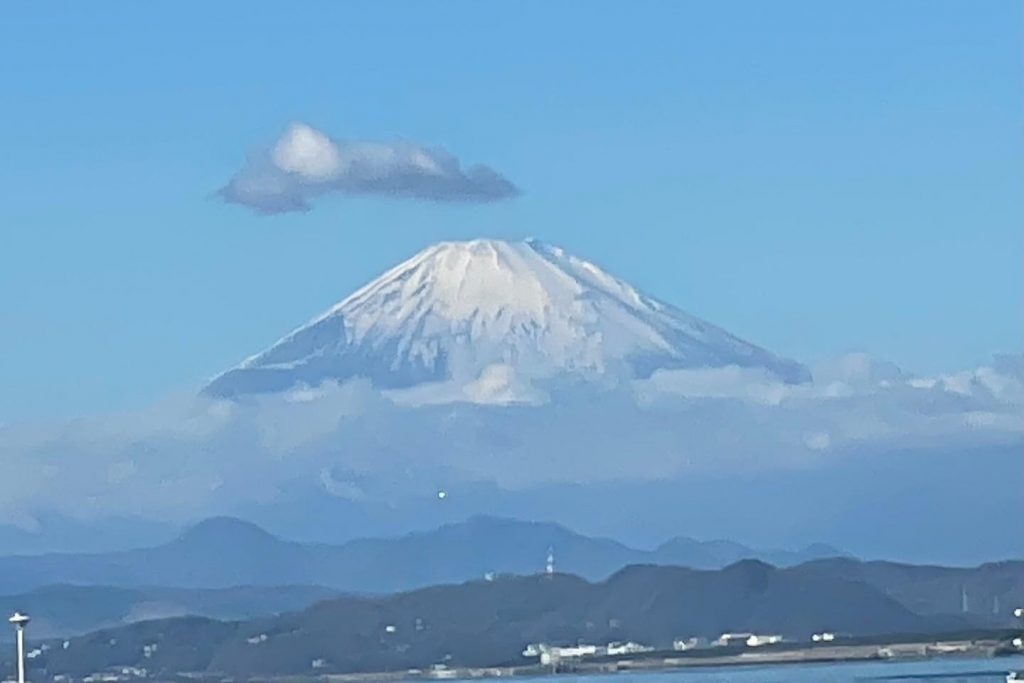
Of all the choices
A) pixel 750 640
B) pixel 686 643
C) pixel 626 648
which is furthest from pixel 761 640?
pixel 626 648

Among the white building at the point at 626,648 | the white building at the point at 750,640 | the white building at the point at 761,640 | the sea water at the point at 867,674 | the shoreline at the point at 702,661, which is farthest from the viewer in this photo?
the white building at the point at 750,640

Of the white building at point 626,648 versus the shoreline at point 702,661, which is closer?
the shoreline at point 702,661

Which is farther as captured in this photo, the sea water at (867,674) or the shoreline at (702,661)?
the shoreline at (702,661)

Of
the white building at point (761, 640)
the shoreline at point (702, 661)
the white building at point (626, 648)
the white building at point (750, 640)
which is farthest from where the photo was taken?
the white building at point (750, 640)

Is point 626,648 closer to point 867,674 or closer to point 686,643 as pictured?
point 686,643

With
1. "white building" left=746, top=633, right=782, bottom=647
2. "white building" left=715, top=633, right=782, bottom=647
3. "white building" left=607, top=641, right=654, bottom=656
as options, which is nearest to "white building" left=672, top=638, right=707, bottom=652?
"white building" left=715, top=633, right=782, bottom=647

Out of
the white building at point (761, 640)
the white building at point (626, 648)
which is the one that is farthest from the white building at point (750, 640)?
the white building at point (626, 648)

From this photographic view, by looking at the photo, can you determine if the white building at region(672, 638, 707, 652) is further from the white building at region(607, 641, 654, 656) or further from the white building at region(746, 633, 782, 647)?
the white building at region(746, 633, 782, 647)

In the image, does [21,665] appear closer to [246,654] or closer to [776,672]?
[776,672]

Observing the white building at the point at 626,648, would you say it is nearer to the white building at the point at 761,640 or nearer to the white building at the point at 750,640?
the white building at the point at 750,640

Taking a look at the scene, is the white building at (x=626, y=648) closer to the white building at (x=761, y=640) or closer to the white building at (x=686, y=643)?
the white building at (x=686, y=643)

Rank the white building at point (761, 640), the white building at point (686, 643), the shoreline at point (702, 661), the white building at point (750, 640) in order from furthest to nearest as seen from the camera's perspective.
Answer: the white building at point (750, 640), the white building at point (761, 640), the white building at point (686, 643), the shoreline at point (702, 661)

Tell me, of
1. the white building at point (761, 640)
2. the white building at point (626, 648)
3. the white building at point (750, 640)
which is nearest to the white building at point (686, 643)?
the white building at point (750, 640)
